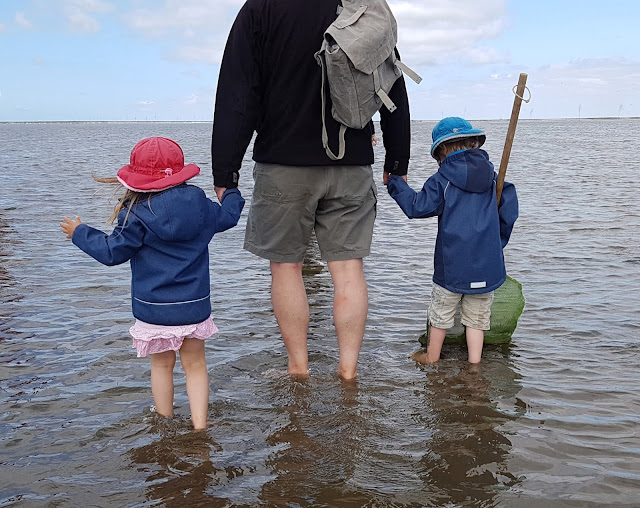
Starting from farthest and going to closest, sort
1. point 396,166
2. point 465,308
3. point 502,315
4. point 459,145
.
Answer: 1. point 502,315
2. point 465,308
3. point 459,145
4. point 396,166

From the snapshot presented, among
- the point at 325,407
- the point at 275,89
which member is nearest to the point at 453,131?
the point at 275,89

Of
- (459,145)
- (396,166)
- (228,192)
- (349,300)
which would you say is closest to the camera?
(228,192)

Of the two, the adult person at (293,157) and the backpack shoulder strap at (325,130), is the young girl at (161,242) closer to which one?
the adult person at (293,157)

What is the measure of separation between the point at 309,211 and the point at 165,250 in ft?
3.05

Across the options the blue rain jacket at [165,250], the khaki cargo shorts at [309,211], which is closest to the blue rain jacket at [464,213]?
the khaki cargo shorts at [309,211]

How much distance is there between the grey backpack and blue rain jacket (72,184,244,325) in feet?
2.87

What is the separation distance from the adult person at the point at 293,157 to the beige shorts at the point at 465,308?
2.46ft

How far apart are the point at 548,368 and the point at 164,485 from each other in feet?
8.74

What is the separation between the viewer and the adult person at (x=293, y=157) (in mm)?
3686

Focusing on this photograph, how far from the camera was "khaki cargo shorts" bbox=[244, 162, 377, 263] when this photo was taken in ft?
12.5

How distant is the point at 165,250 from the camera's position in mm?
3283

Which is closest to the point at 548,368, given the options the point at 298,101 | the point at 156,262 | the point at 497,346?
the point at 497,346

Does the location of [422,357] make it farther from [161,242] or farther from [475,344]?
[161,242]

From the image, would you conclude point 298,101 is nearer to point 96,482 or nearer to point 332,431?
point 332,431
